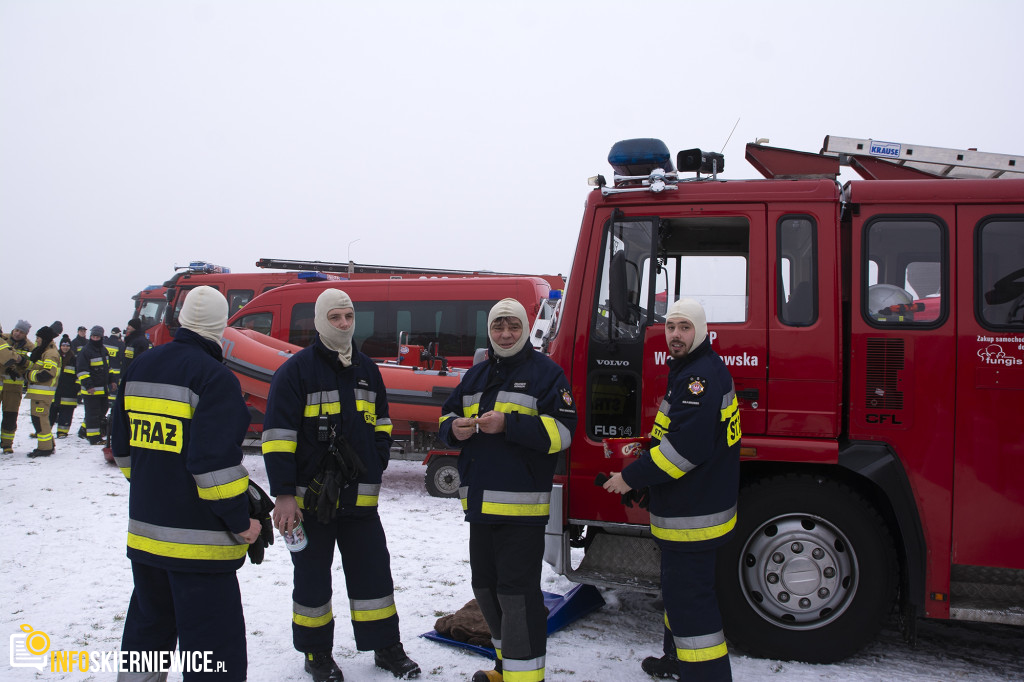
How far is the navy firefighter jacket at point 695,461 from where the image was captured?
9.76 ft

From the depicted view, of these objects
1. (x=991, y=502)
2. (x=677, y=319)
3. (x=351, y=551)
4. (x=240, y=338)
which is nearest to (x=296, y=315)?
(x=240, y=338)

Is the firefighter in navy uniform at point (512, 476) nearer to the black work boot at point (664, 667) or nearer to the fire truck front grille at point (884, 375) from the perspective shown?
the black work boot at point (664, 667)

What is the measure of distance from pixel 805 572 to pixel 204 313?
3126mm

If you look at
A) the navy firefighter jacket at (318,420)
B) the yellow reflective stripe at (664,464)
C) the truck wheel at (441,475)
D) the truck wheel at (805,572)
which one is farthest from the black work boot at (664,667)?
the truck wheel at (441,475)

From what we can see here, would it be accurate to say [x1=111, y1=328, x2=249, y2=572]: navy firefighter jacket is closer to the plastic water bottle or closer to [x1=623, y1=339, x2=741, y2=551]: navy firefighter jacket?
the plastic water bottle

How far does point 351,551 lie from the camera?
346 cm

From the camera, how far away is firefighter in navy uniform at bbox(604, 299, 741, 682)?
296cm

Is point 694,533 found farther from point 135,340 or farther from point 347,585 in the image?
point 135,340

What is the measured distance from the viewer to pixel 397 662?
11.3 feet

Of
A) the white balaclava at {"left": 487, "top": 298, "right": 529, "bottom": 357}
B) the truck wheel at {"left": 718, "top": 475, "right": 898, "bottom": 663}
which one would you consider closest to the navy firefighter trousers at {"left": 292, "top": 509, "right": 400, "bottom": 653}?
the white balaclava at {"left": 487, "top": 298, "right": 529, "bottom": 357}

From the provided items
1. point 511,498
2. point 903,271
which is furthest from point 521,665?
point 903,271

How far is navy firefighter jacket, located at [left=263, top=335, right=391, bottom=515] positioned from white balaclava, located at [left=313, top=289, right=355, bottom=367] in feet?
0.11

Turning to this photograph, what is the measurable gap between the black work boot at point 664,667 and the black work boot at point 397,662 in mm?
1160

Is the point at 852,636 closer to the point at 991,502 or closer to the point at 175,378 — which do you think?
the point at 991,502
